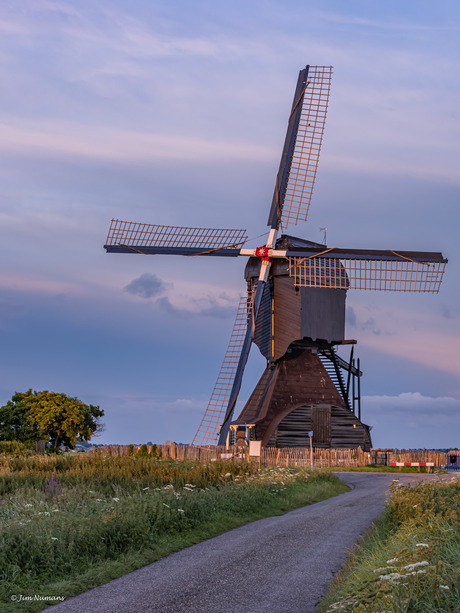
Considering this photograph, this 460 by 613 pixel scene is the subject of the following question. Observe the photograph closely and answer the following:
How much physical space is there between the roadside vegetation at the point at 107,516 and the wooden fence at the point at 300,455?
14550 mm

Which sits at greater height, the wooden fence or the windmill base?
the windmill base

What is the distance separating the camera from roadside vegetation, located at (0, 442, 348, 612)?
10930 millimetres

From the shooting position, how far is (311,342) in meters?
42.7

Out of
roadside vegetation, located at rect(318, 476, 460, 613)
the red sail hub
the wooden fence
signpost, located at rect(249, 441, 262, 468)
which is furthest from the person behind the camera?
signpost, located at rect(249, 441, 262, 468)

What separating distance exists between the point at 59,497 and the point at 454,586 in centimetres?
1110

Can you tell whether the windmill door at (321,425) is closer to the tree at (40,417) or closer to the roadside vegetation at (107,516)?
the tree at (40,417)

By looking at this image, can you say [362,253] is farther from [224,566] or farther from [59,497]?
[224,566]

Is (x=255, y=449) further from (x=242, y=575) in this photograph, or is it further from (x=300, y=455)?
(x=242, y=575)

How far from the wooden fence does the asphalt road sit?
22.9 metres

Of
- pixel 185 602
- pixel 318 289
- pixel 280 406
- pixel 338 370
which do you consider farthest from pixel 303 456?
pixel 185 602

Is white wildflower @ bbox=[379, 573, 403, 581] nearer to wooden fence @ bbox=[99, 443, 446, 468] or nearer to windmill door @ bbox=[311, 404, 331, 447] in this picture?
wooden fence @ bbox=[99, 443, 446, 468]

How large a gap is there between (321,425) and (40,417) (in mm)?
17818

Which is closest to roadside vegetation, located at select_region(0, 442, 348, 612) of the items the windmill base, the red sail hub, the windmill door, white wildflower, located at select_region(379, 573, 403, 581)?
white wildflower, located at select_region(379, 573, 403, 581)

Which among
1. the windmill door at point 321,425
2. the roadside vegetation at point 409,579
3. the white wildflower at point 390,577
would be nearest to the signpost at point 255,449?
the windmill door at point 321,425
